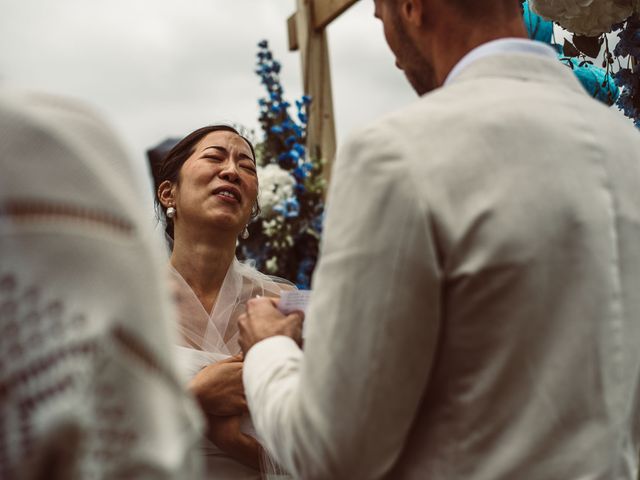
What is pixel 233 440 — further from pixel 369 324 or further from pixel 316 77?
pixel 316 77

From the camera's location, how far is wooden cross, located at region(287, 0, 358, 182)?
4828 mm

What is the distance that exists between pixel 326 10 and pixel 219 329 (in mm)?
2938

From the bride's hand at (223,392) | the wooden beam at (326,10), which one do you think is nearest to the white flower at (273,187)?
the wooden beam at (326,10)

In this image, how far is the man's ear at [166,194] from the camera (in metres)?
2.84

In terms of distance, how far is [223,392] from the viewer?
7.05 feet

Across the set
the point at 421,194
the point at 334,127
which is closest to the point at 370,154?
the point at 421,194

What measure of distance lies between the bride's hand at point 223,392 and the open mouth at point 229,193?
720 mm

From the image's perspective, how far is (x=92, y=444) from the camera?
2.08 ft

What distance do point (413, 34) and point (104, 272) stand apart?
2.90 feet

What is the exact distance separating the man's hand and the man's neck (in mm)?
520

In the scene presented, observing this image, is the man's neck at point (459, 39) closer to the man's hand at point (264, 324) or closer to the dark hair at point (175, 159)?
the man's hand at point (264, 324)

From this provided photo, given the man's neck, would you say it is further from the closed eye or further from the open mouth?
the closed eye

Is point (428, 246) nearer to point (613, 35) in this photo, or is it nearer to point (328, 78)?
point (613, 35)

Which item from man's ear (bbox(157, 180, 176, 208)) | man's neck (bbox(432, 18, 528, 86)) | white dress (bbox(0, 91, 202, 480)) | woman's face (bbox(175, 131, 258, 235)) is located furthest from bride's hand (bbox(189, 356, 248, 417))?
white dress (bbox(0, 91, 202, 480))
